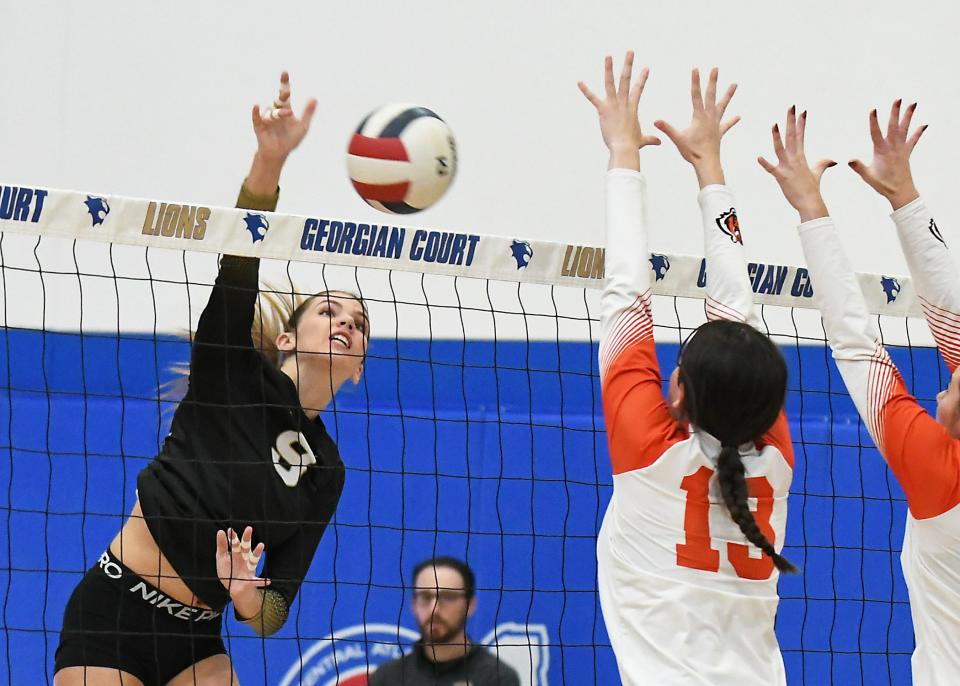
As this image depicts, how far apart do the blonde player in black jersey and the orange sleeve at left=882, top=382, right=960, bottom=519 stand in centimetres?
147

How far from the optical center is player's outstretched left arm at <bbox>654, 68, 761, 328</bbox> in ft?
7.79

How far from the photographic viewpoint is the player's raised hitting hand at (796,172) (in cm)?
259

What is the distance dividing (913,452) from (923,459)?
0.02 meters

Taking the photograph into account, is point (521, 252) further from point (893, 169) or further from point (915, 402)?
point (915, 402)

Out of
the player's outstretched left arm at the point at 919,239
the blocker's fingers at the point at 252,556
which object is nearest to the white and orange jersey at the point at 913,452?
the player's outstretched left arm at the point at 919,239

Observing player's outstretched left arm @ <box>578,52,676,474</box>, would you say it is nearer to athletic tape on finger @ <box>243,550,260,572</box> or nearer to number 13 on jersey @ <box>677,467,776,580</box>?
number 13 on jersey @ <box>677,467,776,580</box>

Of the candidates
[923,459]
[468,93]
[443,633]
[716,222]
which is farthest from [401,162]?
[468,93]

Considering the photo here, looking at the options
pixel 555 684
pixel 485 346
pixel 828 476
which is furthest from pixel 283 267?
pixel 828 476

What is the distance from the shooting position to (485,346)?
5.10 meters

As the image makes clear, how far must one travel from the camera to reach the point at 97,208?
2.83m

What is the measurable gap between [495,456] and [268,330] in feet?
5.00

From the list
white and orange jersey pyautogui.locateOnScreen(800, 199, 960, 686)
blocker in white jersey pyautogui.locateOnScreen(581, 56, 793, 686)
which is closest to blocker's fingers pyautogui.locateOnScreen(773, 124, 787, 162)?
white and orange jersey pyautogui.locateOnScreen(800, 199, 960, 686)

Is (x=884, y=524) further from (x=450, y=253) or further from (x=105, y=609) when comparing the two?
(x=105, y=609)

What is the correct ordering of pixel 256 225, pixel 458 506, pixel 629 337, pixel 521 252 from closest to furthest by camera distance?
pixel 629 337, pixel 256 225, pixel 521 252, pixel 458 506
